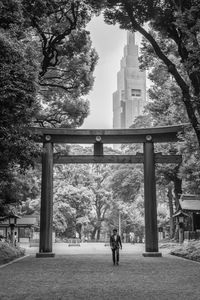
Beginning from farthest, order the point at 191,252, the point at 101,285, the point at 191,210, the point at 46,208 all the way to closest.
Result: the point at 191,210, the point at 46,208, the point at 191,252, the point at 101,285

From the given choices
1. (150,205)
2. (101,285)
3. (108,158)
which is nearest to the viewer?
(101,285)

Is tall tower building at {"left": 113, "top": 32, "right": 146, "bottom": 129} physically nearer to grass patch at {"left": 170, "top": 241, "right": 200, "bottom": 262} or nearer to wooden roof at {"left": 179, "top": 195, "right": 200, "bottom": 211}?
wooden roof at {"left": 179, "top": 195, "right": 200, "bottom": 211}

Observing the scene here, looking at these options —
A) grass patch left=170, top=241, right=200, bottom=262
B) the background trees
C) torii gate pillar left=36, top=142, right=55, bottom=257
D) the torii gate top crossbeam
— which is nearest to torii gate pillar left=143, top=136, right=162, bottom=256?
the torii gate top crossbeam

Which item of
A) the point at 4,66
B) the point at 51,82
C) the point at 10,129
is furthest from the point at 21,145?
the point at 51,82

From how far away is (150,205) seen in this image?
21.4 m

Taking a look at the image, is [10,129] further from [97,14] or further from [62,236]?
[62,236]

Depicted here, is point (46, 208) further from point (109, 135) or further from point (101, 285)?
point (101, 285)

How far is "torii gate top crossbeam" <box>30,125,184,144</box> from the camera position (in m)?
22.1

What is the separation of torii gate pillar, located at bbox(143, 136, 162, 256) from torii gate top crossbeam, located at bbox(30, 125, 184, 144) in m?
0.44

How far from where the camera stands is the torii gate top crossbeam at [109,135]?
22078 millimetres

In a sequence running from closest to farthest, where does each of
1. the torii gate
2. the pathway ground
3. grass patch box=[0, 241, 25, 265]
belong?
the pathway ground → grass patch box=[0, 241, 25, 265] → the torii gate

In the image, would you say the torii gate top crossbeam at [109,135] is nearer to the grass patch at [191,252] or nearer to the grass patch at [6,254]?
the grass patch at [191,252]

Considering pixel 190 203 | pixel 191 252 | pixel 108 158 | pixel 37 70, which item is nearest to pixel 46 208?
pixel 108 158

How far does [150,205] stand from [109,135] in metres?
4.29
